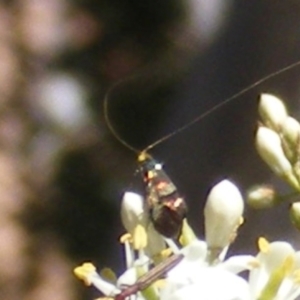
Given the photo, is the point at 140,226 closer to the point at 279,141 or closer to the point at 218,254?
the point at 218,254

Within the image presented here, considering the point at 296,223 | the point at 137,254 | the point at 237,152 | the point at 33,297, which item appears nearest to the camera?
the point at 296,223

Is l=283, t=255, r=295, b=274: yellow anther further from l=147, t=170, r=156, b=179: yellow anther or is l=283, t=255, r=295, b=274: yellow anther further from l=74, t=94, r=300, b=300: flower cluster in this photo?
l=147, t=170, r=156, b=179: yellow anther

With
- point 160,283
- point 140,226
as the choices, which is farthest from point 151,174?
point 160,283

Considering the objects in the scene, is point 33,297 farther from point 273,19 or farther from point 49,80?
point 273,19

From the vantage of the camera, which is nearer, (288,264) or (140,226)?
(288,264)

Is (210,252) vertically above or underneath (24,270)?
underneath

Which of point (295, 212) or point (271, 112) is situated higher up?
point (271, 112)

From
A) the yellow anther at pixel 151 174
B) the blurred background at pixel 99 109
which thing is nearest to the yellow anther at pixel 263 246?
the yellow anther at pixel 151 174

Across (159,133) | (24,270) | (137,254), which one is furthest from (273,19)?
(137,254)
